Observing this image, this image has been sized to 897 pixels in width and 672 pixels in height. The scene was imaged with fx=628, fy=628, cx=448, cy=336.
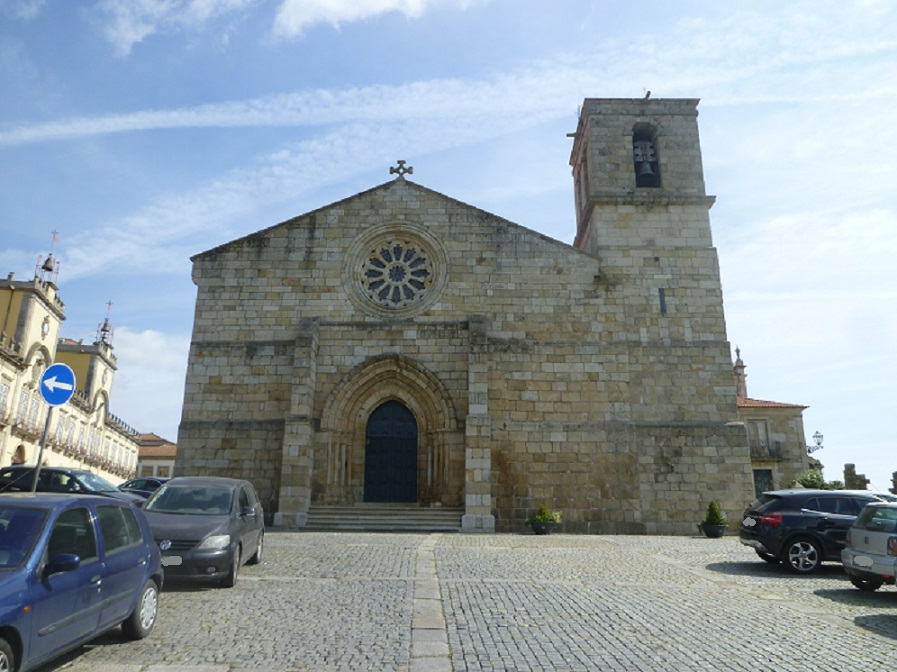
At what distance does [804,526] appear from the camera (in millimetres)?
10008

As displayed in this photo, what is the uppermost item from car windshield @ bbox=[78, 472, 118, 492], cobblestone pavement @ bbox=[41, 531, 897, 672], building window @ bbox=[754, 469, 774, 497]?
building window @ bbox=[754, 469, 774, 497]

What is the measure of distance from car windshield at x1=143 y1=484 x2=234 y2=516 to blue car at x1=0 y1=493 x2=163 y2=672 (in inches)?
107

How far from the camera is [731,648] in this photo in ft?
17.7

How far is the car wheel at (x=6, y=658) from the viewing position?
3691mm

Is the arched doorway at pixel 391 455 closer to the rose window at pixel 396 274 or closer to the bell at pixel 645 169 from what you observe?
the rose window at pixel 396 274

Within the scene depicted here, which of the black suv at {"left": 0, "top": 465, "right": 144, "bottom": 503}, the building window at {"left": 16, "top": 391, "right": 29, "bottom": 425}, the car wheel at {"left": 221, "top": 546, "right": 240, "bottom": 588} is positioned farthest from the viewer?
the building window at {"left": 16, "top": 391, "right": 29, "bottom": 425}

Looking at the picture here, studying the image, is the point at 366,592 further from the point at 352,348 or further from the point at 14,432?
the point at 14,432

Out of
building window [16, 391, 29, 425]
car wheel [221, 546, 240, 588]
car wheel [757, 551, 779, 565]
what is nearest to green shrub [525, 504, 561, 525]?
car wheel [757, 551, 779, 565]

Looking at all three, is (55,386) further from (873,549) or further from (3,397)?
(3,397)

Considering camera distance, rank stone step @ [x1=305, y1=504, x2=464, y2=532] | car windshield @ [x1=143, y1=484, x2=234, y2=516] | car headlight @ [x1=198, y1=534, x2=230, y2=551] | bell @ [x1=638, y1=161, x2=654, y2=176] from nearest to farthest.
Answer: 1. car headlight @ [x1=198, y1=534, x2=230, y2=551]
2. car windshield @ [x1=143, y1=484, x2=234, y2=516]
3. stone step @ [x1=305, y1=504, x2=464, y2=532]
4. bell @ [x1=638, y1=161, x2=654, y2=176]

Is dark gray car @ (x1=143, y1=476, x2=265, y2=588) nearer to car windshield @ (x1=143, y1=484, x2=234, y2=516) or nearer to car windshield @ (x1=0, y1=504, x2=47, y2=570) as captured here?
car windshield @ (x1=143, y1=484, x2=234, y2=516)

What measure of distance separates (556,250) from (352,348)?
664cm

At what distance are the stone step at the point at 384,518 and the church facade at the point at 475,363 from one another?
1.19 ft

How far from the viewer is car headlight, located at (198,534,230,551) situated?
754cm
